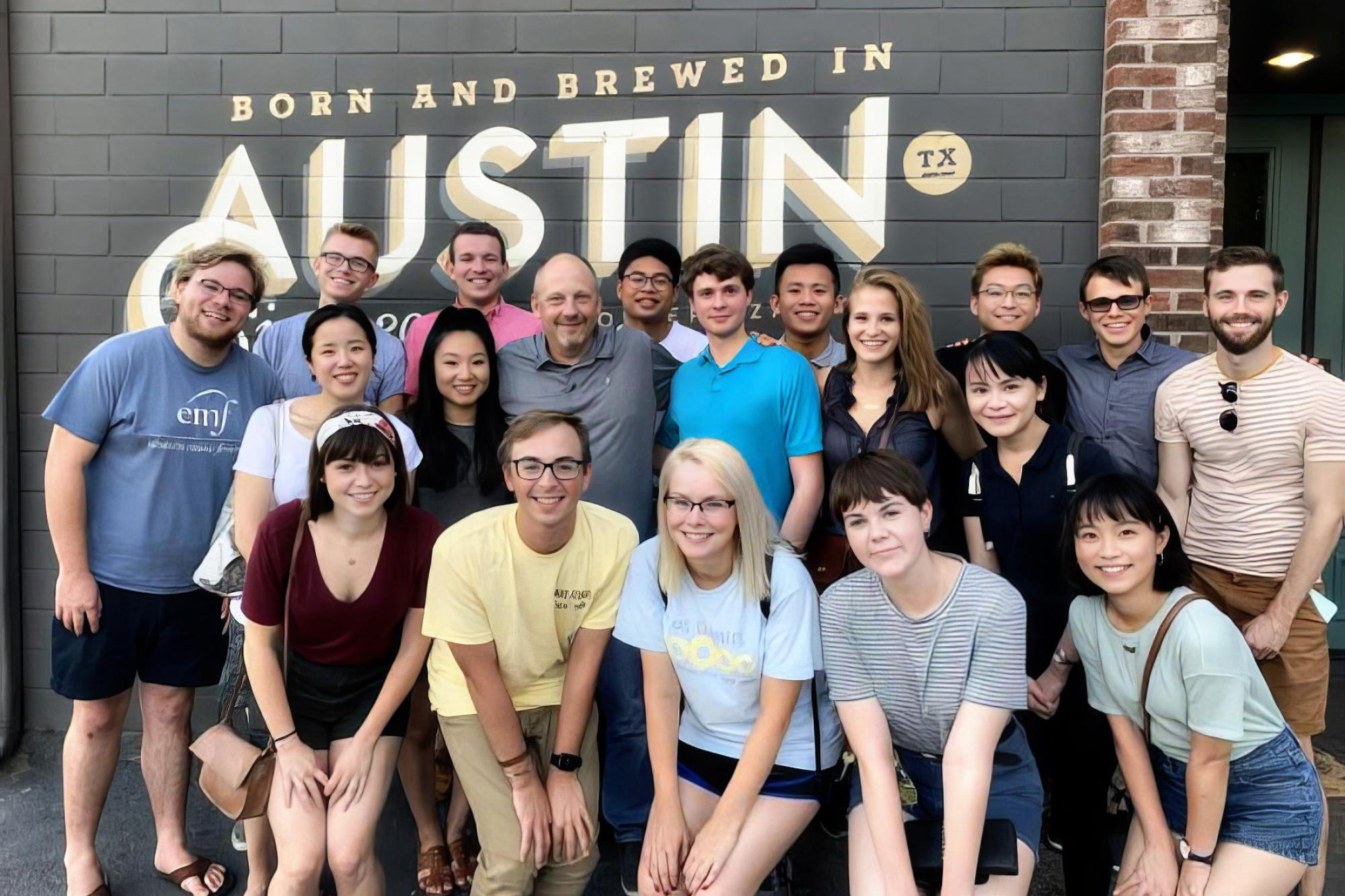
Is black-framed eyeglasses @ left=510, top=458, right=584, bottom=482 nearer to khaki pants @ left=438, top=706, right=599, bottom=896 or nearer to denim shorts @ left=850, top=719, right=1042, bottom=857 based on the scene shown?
khaki pants @ left=438, top=706, right=599, bottom=896

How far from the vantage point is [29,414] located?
4.41 meters

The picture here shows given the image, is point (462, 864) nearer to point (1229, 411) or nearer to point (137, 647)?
point (137, 647)

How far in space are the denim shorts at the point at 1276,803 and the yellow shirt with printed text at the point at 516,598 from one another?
66.4 inches

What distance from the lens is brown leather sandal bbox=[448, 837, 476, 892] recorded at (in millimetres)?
3152

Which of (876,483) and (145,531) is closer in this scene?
(876,483)

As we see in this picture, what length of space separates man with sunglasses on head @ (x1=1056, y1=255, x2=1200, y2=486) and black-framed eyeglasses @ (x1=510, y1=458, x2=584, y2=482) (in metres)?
1.82

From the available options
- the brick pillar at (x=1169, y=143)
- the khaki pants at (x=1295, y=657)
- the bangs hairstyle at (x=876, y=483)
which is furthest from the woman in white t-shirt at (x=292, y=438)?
the brick pillar at (x=1169, y=143)

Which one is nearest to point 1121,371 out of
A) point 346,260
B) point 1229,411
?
point 1229,411

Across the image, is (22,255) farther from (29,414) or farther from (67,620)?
(67,620)

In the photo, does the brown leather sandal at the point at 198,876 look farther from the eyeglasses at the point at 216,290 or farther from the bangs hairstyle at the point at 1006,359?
the bangs hairstyle at the point at 1006,359

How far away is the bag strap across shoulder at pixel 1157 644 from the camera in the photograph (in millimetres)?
2541

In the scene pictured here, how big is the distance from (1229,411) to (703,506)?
1.72 meters

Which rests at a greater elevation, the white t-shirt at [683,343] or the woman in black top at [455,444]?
the white t-shirt at [683,343]

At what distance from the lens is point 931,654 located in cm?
253
